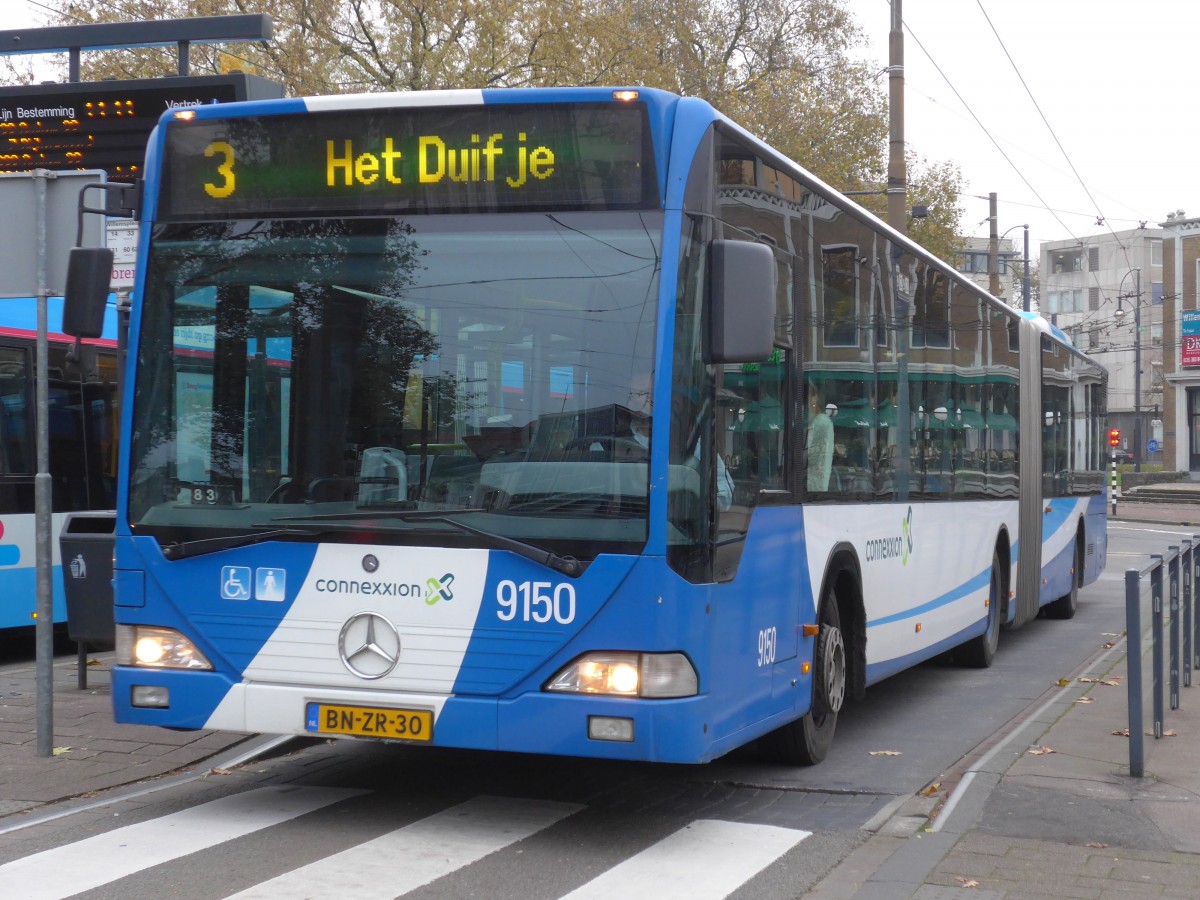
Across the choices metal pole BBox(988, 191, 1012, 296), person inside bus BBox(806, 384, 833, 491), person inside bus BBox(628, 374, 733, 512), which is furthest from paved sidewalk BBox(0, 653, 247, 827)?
metal pole BBox(988, 191, 1012, 296)

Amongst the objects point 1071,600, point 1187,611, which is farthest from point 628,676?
point 1071,600

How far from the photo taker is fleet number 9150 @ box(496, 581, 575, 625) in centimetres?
591

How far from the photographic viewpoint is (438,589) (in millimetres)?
6070

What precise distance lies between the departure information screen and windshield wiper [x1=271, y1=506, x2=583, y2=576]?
4.16 ft

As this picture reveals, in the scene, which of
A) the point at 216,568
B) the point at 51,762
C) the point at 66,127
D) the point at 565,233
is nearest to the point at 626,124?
the point at 565,233

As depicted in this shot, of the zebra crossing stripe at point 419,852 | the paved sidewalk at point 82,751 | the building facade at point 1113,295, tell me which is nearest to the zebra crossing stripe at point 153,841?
the zebra crossing stripe at point 419,852

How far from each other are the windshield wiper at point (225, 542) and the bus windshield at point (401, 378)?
0.04 metres

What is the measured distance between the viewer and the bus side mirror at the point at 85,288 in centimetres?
695

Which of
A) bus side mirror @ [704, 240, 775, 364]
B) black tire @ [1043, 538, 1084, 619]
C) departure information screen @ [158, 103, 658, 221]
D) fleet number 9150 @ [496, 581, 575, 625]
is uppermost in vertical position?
departure information screen @ [158, 103, 658, 221]

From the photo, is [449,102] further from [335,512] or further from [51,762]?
[51,762]

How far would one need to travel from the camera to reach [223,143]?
6.64 metres

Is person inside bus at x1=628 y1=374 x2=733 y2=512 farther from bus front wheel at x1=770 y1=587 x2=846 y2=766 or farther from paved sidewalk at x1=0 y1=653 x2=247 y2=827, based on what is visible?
paved sidewalk at x1=0 y1=653 x2=247 y2=827

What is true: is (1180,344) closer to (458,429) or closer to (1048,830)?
(1048,830)

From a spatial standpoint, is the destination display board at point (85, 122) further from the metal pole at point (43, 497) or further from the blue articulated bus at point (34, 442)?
the metal pole at point (43, 497)
